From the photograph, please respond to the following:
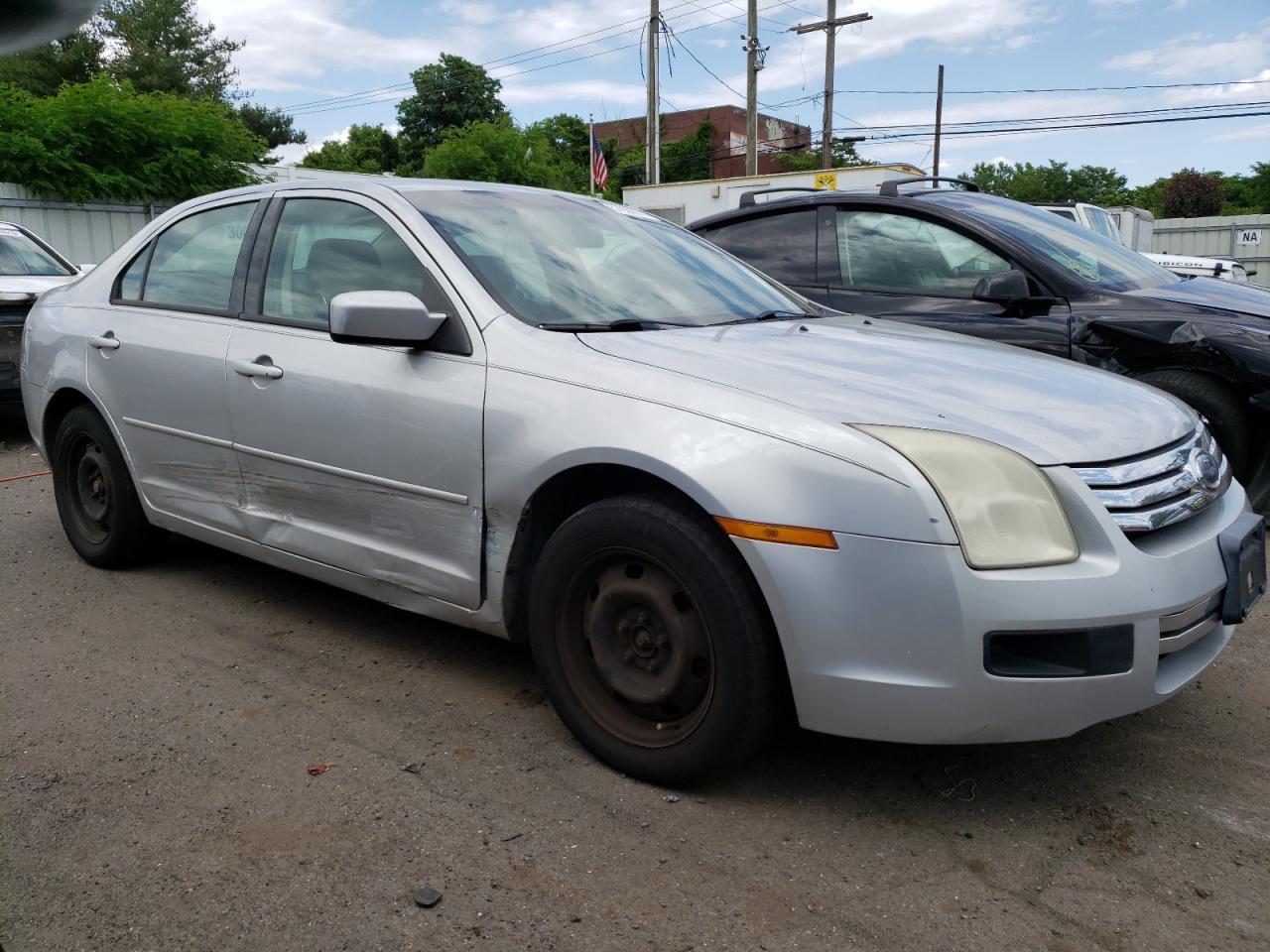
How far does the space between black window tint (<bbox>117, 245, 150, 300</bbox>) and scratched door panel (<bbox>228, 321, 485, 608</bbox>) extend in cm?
90

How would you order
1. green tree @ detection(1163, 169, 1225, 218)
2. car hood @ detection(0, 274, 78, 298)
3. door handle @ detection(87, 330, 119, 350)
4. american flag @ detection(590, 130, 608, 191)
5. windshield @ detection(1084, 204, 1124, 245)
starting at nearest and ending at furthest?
door handle @ detection(87, 330, 119, 350) → car hood @ detection(0, 274, 78, 298) → windshield @ detection(1084, 204, 1124, 245) → american flag @ detection(590, 130, 608, 191) → green tree @ detection(1163, 169, 1225, 218)

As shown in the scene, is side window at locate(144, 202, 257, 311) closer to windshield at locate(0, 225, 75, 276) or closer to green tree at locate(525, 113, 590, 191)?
windshield at locate(0, 225, 75, 276)

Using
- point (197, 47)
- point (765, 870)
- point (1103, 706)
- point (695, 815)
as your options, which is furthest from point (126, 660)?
point (197, 47)

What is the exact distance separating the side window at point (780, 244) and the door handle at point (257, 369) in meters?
3.03

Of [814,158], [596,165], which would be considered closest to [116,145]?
[596,165]

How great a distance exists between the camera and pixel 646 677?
2730 millimetres

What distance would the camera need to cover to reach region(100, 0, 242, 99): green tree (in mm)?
48062

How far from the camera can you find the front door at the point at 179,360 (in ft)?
12.6

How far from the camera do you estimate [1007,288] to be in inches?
198

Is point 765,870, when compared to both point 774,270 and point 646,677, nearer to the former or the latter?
point 646,677

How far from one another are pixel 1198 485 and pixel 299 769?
242cm

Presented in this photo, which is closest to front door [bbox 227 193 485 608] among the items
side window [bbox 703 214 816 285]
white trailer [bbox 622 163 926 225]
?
side window [bbox 703 214 816 285]

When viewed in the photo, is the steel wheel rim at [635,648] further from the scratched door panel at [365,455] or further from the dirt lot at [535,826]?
the scratched door panel at [365,455]

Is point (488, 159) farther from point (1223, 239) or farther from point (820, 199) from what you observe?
point (820, 199)
